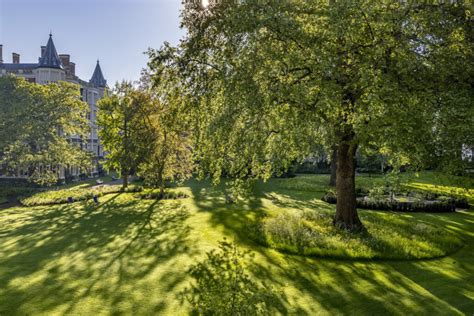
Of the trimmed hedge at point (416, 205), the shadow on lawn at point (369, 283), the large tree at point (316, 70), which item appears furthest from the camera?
the trimmed hedge at point (416, 205)

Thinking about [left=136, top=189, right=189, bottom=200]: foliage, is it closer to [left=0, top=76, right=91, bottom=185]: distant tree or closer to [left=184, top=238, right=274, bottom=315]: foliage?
[left=0, top=76, right=91, bottom=185]: distant tree

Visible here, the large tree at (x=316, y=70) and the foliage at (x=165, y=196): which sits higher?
the large tree at (x=316, y=70)

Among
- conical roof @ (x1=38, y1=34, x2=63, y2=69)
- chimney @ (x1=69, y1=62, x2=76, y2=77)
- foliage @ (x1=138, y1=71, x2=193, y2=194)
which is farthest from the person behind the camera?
chimney @ (x1=69, y1=62, x2=76, y2=77)

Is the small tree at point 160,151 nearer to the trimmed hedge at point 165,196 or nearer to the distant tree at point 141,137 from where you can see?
the distant tree at point 141,137

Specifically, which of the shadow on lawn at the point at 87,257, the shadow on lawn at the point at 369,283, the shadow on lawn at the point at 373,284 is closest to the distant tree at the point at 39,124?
the shadow on lawn at the point at 87,257

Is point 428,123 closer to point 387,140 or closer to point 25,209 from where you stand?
point 387,140

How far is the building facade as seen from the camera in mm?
50844

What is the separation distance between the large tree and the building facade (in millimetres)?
33100

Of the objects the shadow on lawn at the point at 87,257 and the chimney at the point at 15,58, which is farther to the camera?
the chimney at the point at 15,58

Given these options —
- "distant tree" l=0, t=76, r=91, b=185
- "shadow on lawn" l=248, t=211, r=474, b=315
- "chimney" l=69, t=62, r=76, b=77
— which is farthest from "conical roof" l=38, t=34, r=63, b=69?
"shadow on lawn" l=248, t=211, r=474, b=315

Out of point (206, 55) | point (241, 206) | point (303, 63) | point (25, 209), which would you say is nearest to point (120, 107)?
point (25, 209)

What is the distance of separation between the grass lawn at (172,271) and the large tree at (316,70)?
3108 millimetres

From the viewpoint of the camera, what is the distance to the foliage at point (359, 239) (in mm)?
13695

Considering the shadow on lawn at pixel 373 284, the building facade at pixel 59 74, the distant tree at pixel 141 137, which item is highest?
the building facade at pixel 59 74
